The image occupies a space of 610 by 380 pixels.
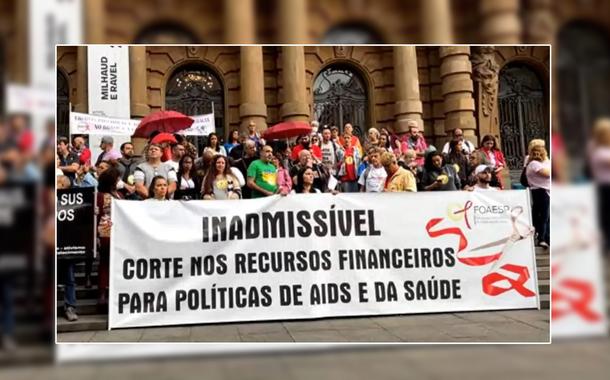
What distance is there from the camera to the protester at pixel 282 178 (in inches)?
185

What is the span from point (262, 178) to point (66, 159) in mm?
1326

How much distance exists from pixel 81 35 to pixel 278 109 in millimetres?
1288

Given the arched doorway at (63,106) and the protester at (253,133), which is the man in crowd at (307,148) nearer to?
the protester at (253,133)

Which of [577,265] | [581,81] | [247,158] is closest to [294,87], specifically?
[247,158]

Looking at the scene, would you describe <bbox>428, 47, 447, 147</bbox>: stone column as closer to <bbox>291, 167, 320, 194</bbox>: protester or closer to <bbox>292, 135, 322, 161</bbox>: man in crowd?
<bbox>292, 135, 322, 161</bbox>: man in crowd

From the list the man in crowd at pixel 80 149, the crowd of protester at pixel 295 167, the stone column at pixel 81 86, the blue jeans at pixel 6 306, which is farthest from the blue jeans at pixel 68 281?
the stone column at pixel 81 86

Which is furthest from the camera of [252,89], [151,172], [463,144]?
[151,172]

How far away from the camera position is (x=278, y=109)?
4348 millimetres

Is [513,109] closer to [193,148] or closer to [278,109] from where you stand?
[278,109]

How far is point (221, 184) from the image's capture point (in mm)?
4820

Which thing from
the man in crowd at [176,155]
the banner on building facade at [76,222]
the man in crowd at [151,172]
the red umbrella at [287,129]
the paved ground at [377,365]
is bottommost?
the paved ground at [377,365]

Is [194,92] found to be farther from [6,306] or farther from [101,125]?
[6,306]

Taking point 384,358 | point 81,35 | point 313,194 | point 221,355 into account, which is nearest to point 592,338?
point 384,358

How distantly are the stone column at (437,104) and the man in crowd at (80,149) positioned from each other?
229cm
